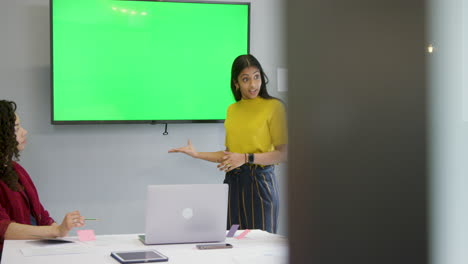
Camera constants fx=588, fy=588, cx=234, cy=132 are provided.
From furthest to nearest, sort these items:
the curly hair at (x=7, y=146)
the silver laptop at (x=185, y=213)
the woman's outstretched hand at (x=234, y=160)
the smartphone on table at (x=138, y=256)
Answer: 1. the woman's outstretched hand at (x=234, y=160)
2. the curly hair at (x=7, y=146)
3. the silver laptop at (x=185, y=213)
4. the smartphone on table at (x=138, y=256)

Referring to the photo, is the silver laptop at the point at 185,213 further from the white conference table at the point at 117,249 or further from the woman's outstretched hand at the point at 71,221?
the woman's outstretched hand at the point at 71,221

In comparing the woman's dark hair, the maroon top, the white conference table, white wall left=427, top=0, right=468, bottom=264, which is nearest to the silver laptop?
the white conference table

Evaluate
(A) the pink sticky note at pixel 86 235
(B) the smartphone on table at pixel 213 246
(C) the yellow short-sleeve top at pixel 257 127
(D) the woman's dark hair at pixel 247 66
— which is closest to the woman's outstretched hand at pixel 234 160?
(C) the yellow short-sleeve top at pixel 257 127

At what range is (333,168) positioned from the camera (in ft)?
1.17

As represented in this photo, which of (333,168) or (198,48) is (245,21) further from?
(333,168)

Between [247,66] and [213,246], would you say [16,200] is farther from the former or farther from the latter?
[247,66]

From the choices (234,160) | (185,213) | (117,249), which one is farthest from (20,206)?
(234,160)

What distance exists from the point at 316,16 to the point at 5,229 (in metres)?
2.38

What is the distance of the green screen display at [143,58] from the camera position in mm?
3750

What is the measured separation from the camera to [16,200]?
265 centimetres

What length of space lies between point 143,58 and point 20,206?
150cm

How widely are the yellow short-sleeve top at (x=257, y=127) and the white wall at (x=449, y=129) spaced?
112 inches

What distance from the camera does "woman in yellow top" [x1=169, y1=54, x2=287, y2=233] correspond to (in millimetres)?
3135

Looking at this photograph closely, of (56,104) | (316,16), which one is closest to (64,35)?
(56,104)
